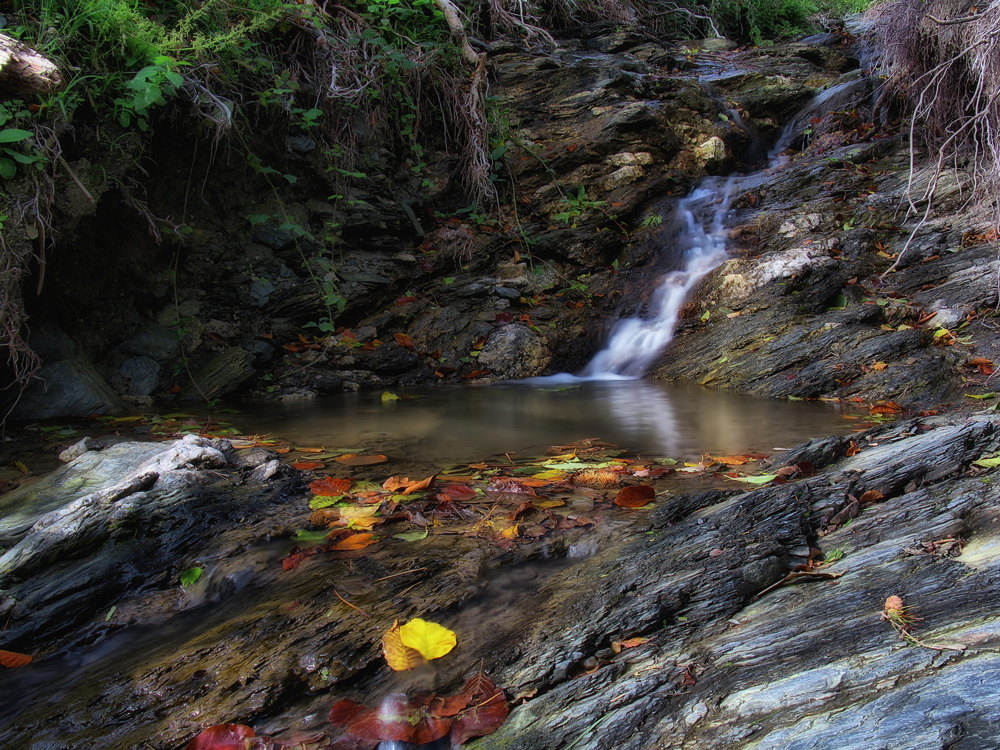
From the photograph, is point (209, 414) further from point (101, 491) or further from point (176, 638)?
point (176, 638)

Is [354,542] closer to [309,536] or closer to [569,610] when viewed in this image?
[309,536]

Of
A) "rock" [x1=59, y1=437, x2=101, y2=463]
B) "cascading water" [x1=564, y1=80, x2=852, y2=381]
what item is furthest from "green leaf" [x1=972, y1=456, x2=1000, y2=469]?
"cascading water" [x1=564, y1=80, x2=852, y2=381]

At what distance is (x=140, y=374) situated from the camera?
5.27 meters

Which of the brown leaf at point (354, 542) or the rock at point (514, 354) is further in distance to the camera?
the rock at point (514, 354)

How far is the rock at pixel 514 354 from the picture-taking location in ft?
21.1

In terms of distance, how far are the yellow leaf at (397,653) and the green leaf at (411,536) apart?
1.83ft

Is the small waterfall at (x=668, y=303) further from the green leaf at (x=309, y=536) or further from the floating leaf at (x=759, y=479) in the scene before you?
the green leaf at (x=309, y=536)

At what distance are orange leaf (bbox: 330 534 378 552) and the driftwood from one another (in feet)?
9.59

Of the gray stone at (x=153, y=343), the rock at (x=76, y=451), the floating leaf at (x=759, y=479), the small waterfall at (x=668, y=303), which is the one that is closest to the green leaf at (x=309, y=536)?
the rock at (x=76, y=451)

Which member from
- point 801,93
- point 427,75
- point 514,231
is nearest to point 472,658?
point 514,231

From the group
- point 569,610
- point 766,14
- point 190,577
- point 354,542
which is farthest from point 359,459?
point 766,14

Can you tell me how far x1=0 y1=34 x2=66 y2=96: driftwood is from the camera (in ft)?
9.60

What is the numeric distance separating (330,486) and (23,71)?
8.70ft

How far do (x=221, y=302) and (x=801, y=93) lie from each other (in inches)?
368
